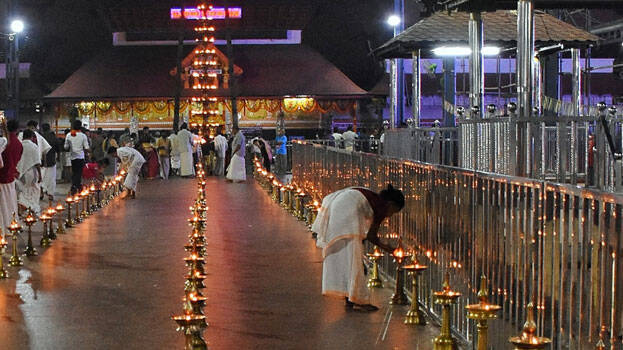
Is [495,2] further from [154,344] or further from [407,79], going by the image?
[407,79]

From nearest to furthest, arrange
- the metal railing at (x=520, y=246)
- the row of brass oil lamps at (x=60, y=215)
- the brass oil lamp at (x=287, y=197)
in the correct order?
the metal railing at (x=520, y=246)
the row of brass oil lamps at (x=60, y=215)
the brass oil lamp at (x=287, y=197)

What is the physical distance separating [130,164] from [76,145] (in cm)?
164

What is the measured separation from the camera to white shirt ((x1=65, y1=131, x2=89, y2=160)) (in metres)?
27.6

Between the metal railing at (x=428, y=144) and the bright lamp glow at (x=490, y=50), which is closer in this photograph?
the metal railing at (x=428, y=144)

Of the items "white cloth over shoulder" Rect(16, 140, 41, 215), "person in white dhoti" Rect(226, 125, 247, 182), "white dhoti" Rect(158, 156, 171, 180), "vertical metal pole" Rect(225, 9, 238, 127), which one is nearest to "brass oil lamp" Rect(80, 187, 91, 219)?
"white cloth over shoulder" Rect(16, 140, 41, 215)

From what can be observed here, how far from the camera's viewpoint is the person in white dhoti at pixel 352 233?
1054 cm

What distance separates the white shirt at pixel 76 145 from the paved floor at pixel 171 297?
866cm

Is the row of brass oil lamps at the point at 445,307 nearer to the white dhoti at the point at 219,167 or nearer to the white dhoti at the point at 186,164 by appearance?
the white dhoti at the point at 186,164

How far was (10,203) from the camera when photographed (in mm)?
16188

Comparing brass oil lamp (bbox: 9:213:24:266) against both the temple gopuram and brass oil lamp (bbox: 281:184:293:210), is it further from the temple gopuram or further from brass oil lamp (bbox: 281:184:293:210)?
the temple gopuram

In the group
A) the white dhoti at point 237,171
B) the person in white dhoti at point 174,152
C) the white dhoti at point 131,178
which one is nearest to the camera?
the white dhoti at point 131,178

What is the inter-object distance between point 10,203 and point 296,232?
467cm

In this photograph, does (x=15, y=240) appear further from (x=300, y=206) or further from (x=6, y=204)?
(x=300, y=206)

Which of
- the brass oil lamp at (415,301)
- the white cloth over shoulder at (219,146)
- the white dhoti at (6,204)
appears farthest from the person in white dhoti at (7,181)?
the white cloth over shoulder at (219,146)
